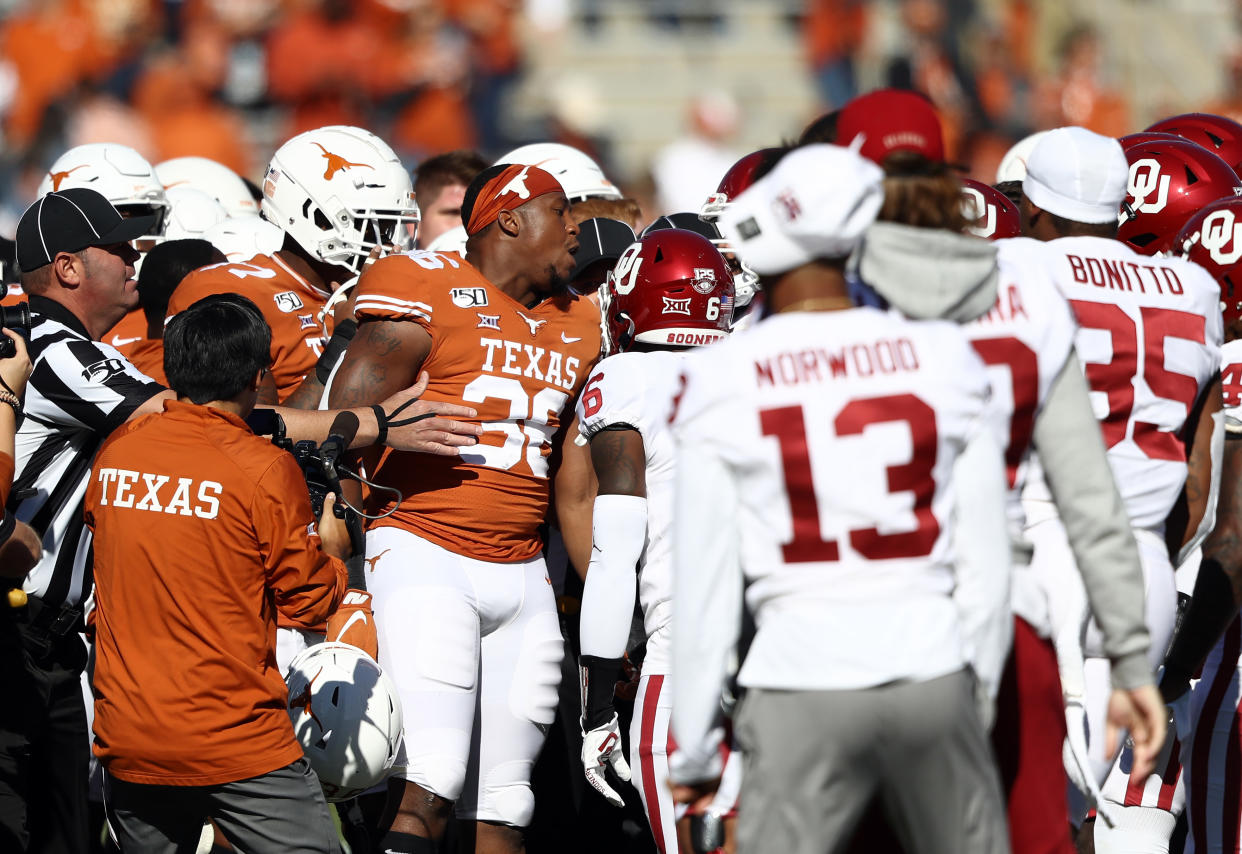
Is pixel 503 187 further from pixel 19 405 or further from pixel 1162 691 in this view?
pixel 1162 691

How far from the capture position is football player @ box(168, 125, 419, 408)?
5473 millimetres

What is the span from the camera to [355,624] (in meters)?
4.50

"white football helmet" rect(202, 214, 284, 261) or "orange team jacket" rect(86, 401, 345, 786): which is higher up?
"white football helmet" rect(202, 214, 284, 261)

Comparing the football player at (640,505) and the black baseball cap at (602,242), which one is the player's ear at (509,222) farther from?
the black baseball cap at (602,242)

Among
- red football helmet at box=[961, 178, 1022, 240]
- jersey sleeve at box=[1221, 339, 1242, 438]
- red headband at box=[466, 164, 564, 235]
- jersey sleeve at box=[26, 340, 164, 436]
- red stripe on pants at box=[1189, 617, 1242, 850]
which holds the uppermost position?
red headband at box=[466, 164, 564, 235]

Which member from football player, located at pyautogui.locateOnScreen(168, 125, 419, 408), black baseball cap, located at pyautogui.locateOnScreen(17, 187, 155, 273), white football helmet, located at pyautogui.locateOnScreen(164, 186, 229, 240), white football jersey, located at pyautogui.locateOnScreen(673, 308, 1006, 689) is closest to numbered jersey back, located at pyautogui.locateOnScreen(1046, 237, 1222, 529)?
white football jersey, located at pyautogui.locateOnScreen(673, 308, 1006, 689)

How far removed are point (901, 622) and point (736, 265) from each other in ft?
10.1

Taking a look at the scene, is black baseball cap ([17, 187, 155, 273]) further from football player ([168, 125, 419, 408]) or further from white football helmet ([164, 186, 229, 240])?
white football helmet ([164, 186, 229, 240])

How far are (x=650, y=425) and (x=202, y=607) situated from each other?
1.35m

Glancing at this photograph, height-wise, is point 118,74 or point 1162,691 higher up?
point 118,74

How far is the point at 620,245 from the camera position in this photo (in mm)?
6027

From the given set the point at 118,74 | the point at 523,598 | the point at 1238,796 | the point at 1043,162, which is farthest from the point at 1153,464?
the point at 118,74

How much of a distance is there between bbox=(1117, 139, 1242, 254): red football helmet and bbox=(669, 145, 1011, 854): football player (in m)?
2.62

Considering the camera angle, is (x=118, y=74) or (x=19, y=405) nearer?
(x=19, y=405)
